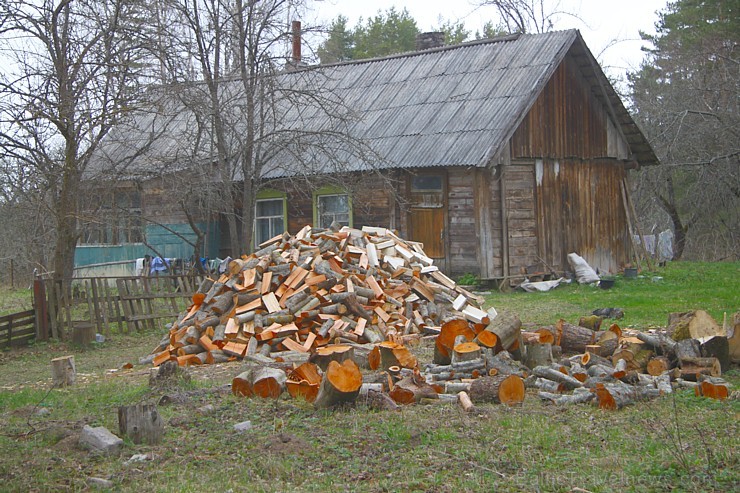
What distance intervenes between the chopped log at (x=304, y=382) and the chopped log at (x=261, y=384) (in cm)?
9

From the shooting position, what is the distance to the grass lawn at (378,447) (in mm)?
5637

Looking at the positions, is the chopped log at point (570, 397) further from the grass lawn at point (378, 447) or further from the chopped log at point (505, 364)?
the chopped log at point (505, 364)

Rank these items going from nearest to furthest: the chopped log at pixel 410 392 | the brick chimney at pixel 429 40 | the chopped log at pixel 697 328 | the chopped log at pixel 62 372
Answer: the chopped log at pixel 410 392 → the chopped log at pixel 697 328 → the chopped log at pixel 62 372 → the brick chimney at pixel 429 40

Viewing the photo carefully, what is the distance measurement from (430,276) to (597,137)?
1022 cm

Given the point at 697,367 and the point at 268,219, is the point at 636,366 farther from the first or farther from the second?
the point at 268,219

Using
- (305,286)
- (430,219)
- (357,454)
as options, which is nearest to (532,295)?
(430,219)

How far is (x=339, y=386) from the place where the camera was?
7.54m

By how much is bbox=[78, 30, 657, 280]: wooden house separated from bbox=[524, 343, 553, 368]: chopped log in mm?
9478

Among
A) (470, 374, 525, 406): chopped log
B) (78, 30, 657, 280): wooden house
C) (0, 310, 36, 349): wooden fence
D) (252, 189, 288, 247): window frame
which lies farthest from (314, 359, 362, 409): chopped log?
(252, 189, 288, 247): window frame

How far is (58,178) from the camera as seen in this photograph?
14375 mm

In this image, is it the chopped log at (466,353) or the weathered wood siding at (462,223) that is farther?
the weathered wood siding at (462,223)

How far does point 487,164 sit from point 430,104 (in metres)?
3.87

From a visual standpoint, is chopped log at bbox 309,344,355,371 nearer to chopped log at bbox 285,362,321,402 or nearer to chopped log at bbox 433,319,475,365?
chopped log at bbox 285,362,321,402

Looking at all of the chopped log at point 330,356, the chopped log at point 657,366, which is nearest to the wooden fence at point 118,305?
the chopped log at point 330,356
